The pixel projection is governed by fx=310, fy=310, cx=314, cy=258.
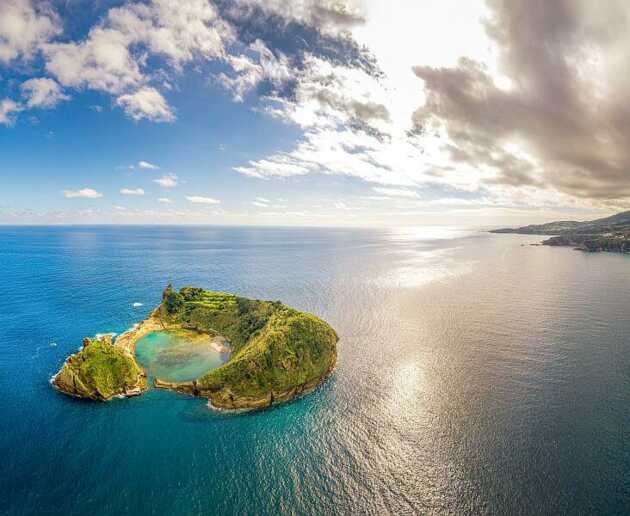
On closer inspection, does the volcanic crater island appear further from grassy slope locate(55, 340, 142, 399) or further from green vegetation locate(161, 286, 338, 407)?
grassy slope locate(55, 340, 142, 399)

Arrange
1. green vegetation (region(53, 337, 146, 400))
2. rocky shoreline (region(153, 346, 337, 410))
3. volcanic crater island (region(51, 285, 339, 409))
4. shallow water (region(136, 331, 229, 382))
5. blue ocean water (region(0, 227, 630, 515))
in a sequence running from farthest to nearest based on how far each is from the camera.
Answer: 1. shallow water (region(136, 331, 229, 382))
2. volcanic crater island (region(51, 285, 339, 409))
3. green vegetation (region(53, 337, 146, 400))
4. rocky shoreline (region(153, 346, 337, 410))
5. blue ocean water (region(0, 227, 630, 515))

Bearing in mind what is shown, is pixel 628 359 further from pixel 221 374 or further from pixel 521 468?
pixel 221 374

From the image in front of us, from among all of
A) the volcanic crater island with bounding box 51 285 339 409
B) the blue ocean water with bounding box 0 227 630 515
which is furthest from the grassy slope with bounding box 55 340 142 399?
the blue ocean water with bounding box 0 227 630 515

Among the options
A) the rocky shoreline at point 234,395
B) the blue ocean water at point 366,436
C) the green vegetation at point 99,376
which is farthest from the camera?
the green vegetation at point 99,376

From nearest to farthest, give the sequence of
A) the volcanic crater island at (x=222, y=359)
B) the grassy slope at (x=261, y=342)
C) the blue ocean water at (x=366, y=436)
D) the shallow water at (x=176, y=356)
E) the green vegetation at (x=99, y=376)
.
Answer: the blue ocean water at (x=366, y=436), the green vegetation at (x=99, y=376), the volcanic crater island at (x=222, y=359), the grassy slope at (x=261, y=342), the shallow water at (x=176, y=356)

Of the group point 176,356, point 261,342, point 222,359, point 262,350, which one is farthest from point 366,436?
point 176,356

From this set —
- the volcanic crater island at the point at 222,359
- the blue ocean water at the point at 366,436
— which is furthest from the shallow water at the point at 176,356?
the blue ocean water at the point at 366,436

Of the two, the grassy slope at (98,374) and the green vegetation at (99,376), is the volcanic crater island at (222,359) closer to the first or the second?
the green vegetation at (99,376)
